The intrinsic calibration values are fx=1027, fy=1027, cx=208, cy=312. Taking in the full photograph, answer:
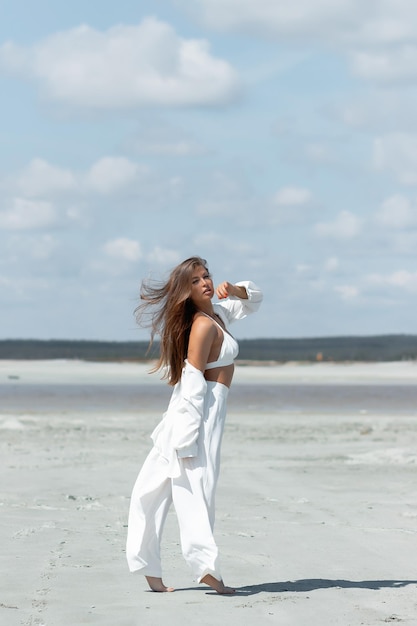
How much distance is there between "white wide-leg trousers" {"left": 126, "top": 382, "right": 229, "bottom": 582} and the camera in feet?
19.0

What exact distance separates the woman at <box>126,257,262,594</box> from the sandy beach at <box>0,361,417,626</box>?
0.84ft

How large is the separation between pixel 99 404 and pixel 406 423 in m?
9.16

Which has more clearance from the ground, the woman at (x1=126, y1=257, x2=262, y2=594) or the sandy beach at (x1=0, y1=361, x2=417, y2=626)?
the woman at (x1=126, y1=257, x2=262, y2=594)

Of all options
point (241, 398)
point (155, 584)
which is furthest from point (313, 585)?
point (241, 398)

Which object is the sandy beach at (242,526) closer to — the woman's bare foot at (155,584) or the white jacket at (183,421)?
the woman's bare foot at (155,584)

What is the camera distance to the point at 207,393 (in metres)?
5.92

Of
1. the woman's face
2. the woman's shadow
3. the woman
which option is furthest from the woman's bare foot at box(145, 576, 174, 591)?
the woman's face

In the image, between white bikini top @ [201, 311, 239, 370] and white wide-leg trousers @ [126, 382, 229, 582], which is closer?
white wide-leg trousers @ [126, 382, 229, 582]

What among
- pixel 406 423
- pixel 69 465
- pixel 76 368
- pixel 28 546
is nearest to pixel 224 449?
pixel 69 465

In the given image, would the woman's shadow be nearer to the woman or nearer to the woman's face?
the woman

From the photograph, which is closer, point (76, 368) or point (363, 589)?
point (363, 589)

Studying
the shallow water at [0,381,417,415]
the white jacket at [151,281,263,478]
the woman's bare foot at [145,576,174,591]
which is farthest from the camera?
the shallow water at [0,381,417,415]

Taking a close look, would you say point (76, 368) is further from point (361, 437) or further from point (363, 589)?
point (363, 589)

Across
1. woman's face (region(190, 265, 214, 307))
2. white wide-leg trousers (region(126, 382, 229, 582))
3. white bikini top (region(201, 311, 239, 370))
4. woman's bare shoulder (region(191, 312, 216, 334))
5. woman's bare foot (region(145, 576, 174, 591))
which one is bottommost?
woman's bare foot (region(145, 576, 174, 591))
